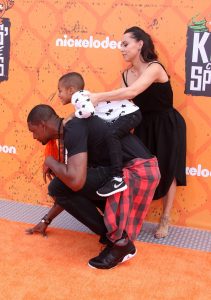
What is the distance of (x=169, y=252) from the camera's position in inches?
97.9

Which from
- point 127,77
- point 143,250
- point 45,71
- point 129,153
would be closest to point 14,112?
point 45,71

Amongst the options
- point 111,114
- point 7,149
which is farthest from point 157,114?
point 7,149

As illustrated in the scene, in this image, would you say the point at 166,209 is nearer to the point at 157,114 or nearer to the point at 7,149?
the point at 157,114

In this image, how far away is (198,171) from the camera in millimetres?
2770

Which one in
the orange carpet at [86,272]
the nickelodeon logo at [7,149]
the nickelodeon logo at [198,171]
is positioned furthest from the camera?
the nickelodeon logo at [7,149]

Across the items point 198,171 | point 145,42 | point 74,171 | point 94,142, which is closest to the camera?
point 74,171

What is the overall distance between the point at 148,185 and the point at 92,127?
0.40 m

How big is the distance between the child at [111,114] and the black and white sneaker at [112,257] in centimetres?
28

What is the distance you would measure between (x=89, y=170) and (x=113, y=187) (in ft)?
0.54

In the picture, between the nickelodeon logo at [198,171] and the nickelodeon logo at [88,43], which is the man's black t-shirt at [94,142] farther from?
the nickelodeon logo at [88,43]

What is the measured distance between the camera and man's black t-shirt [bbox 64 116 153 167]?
2.16m

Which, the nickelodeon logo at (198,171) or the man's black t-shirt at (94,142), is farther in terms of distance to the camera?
the nickelodeon logo at (198,171)

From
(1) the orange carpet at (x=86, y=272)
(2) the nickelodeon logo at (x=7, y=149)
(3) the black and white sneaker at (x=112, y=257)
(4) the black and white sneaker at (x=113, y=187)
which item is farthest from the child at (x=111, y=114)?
(2) the nickelodeon logo at (x=7, y=149)

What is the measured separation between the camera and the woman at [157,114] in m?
2.53
